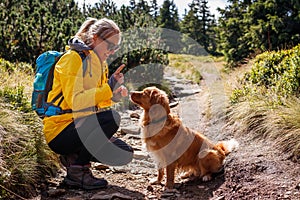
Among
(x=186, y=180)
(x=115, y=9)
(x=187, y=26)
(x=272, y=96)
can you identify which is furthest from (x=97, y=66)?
(x=187, y=26)

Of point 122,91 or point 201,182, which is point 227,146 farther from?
point 122,91

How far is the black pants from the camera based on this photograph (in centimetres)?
376

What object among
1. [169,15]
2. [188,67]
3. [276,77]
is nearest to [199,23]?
[169,15]

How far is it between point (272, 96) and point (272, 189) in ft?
7.52

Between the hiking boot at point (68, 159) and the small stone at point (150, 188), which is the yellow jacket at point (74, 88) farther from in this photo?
the small stone at point (150, 188)

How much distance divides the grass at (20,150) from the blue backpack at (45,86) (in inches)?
15.0

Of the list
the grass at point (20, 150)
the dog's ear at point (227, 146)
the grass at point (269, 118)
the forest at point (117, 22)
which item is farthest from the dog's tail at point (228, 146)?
the forest at point (117, 22)

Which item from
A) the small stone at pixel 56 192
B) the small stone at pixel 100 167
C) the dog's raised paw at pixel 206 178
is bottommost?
the dog's raised paw at pixel 206 178

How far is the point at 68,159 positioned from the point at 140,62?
6666 millimetres

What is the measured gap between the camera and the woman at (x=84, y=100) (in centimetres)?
359

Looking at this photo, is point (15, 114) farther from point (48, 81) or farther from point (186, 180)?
point (186, 180)

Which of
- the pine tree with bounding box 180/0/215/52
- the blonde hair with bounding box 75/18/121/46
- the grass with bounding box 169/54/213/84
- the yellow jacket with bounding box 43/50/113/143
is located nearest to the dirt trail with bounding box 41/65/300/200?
the yellow jacket with bounding box 43/50/113/143

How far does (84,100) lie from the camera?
3.61 m

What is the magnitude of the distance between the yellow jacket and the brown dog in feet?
2.17
